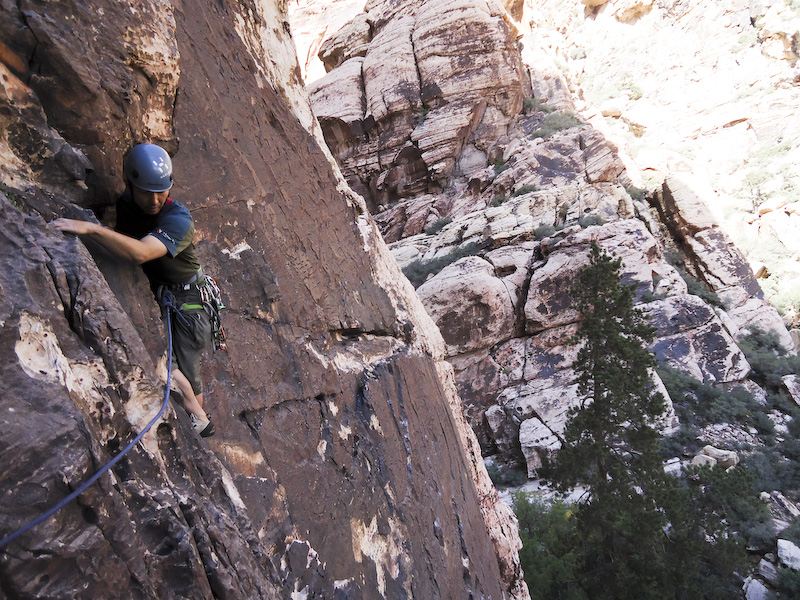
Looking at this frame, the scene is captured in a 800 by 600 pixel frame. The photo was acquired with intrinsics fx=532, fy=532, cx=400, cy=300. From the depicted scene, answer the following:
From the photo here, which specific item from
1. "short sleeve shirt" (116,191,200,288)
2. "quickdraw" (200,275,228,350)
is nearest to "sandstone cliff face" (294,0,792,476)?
"quickdraw" (200,275,228,350)

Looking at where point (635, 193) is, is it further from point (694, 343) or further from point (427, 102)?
point (427, 102)

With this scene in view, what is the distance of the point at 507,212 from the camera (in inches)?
840

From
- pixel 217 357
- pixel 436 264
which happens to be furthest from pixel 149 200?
pixel 436 264

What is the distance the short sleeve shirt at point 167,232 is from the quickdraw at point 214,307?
5.2 inches

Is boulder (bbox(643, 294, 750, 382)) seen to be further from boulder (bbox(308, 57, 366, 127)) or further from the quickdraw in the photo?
boulder (bbox(308, 57, 366, 127))

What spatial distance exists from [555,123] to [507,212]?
886 cm

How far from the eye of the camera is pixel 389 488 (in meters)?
4.27

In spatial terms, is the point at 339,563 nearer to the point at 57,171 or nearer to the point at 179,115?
the point at 57,171

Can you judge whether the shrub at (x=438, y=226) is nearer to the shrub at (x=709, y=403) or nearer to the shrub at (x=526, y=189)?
the shrub at (x=526, y=189)

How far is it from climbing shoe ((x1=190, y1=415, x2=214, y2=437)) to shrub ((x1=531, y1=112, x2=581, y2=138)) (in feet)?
86.2

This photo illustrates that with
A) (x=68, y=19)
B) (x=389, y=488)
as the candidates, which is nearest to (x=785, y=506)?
(x=389, y=488)

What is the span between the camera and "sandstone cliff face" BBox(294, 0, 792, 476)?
16.7 metres

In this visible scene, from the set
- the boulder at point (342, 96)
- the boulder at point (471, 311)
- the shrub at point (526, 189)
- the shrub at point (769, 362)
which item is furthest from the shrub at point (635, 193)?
the boulder at point (342, 96)

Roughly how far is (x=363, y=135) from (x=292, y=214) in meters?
Result: 25.9
